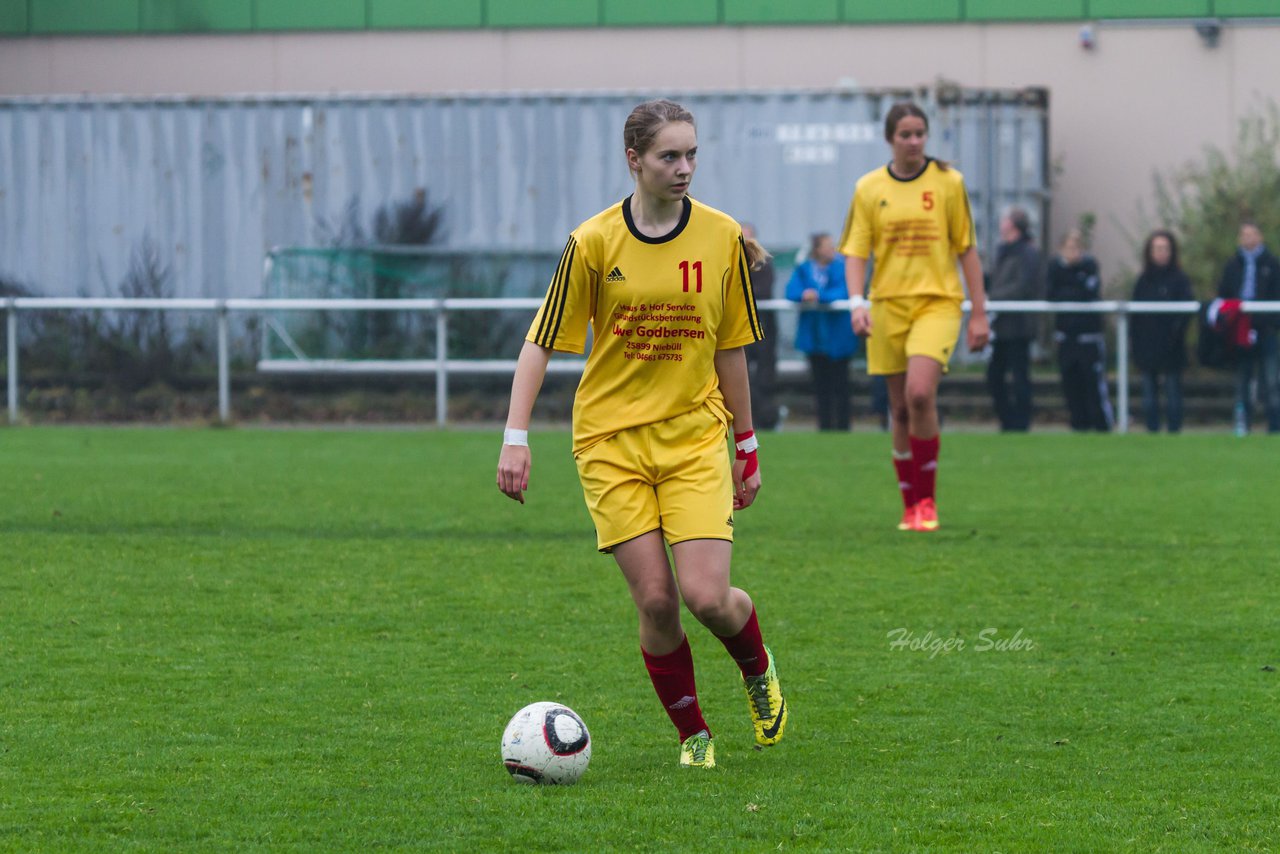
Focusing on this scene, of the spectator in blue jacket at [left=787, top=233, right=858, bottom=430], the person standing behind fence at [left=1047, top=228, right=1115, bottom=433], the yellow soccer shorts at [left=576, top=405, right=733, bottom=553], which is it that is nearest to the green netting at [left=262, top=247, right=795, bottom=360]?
the spectator in blue jacket at [left=787, top=233, right=858, bottom=430]

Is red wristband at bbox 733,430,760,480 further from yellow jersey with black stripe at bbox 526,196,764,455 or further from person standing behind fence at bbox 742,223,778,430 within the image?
person standing behind fence at bbox 742,223,778,430

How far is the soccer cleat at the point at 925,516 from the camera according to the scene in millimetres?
10477

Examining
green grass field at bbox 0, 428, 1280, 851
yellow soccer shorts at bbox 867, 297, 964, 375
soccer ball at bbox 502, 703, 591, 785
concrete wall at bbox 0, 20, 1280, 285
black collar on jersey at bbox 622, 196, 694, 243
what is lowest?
green grass field at bbox 0, 428, 1280, 851

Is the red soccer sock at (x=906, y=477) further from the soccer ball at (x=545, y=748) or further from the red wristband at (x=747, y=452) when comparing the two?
the soccer ball at (x=545, y=748)

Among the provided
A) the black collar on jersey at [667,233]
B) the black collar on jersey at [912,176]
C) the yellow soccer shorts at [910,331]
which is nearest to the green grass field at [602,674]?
the yellow soccer shorts at [910,331]

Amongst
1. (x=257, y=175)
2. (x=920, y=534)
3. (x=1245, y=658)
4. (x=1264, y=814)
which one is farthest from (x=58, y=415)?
(x=1264, y=814)

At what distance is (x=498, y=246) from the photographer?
22094 millimetres

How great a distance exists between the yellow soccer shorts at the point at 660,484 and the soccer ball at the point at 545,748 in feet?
1.64

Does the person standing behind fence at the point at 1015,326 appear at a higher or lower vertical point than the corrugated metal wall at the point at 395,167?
lower

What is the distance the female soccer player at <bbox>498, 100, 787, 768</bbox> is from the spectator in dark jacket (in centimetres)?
1355

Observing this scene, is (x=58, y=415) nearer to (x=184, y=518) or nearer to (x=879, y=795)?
(x=184, y=518)

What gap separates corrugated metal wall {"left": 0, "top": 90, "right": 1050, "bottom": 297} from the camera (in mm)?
21531

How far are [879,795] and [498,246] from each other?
691 inches

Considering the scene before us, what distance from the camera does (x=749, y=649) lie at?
555 centimetres
